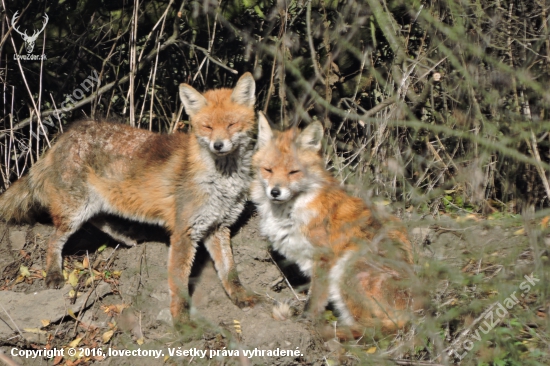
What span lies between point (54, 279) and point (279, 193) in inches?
97.2

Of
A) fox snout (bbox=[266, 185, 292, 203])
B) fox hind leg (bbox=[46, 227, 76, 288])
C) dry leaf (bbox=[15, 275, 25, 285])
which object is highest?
fox snout (bbox=[266, 185, 292, 203])

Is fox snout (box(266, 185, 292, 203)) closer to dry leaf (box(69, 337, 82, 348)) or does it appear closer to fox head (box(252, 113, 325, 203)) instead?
fox head (box(252, 113, 325, 203))

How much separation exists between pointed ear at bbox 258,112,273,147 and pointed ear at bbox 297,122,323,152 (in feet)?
0.95

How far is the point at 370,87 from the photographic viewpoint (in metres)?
6.49

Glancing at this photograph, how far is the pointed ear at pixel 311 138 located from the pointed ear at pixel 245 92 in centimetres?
69

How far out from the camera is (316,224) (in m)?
5.16

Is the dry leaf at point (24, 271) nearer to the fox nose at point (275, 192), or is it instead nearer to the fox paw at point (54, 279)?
the fox paw at point (54, 279)

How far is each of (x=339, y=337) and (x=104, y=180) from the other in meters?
2.82

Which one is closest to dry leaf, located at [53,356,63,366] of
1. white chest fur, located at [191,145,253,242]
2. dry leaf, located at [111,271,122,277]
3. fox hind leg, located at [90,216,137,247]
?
dry leaf, located at [111,271,122,277]

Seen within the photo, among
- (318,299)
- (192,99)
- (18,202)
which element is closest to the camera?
(318,299)

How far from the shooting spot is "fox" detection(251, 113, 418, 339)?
4.59 m

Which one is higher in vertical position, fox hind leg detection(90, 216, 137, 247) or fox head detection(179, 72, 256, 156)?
fox head detection(179, 72, 256, 156)

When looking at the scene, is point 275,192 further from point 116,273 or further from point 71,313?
point 71,313

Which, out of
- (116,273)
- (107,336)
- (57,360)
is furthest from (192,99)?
(57,360)
